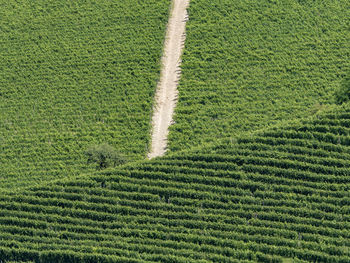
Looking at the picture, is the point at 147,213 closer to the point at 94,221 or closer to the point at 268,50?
the point at 94,221

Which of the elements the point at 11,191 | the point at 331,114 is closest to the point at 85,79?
the point at 11,191

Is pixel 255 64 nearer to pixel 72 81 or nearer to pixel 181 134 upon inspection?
pixel 181 134

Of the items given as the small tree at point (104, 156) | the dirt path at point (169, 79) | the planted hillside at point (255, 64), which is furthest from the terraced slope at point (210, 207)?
the dirt path at point (169, 79)

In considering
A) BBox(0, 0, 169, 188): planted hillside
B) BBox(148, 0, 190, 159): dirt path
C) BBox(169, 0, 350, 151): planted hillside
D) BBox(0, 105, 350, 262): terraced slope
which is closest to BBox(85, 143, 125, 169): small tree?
BBox(0, 105, 350, 262): terraced slope

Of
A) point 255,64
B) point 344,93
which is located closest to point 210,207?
point 344,93

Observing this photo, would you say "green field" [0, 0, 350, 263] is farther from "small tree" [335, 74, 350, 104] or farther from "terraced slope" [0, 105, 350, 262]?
"small tree" [335, 74, 350, 104]
